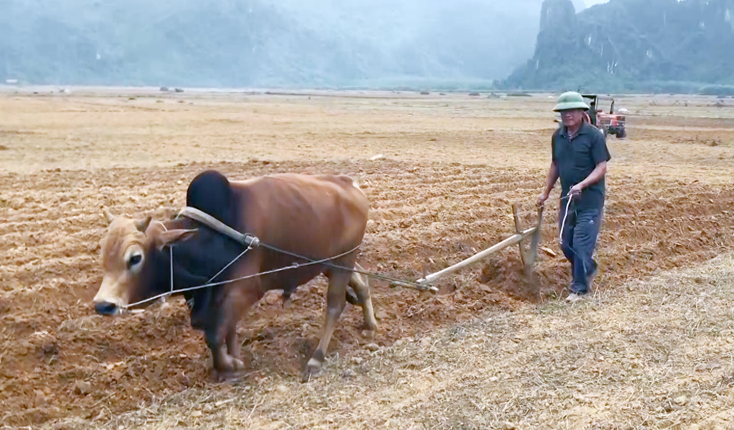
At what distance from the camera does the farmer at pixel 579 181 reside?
7797 millimetres

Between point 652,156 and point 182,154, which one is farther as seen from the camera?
point 652,156

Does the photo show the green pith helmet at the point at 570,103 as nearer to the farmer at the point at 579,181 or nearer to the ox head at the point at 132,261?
the farmer at the point at 579,181

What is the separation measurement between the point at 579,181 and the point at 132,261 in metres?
4.54

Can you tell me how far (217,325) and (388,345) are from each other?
1.68m

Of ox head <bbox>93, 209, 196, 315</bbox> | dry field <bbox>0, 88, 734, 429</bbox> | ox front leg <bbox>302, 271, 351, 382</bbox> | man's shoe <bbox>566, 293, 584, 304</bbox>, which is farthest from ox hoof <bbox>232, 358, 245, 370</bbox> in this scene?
man's shoe <bbox>566, 293, 584, 304</bbox>

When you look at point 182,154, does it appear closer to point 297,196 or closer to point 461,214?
point 461,214

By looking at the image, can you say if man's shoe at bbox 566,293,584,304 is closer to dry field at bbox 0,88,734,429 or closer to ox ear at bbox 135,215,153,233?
dry field at bbox 0,88,734,429

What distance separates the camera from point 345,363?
645cm

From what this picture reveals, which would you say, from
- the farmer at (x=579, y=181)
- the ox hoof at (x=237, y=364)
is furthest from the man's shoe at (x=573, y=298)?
the ox hoof at (x=237, y=364)

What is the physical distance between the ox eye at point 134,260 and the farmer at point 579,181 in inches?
164

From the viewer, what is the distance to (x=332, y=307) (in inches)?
261

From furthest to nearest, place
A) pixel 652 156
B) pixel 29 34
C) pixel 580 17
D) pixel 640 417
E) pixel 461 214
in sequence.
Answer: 1. pixel 29 34
2. pixel 580 17
3. pixel 652 156
4. pixel 461 214
5. pixel 640 417

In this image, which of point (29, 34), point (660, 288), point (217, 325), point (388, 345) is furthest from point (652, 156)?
point (29, 34)

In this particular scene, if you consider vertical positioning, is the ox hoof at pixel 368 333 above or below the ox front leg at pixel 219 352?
below
